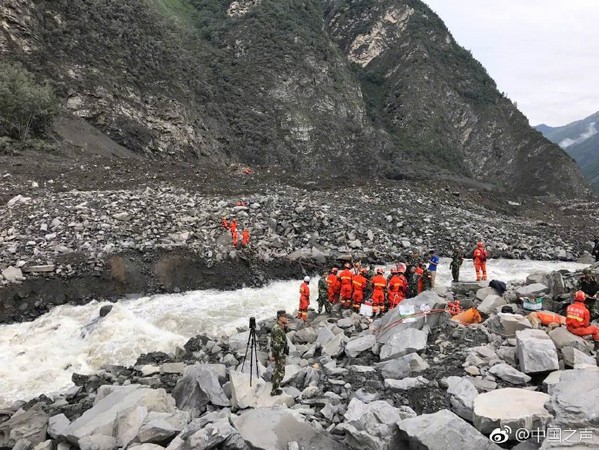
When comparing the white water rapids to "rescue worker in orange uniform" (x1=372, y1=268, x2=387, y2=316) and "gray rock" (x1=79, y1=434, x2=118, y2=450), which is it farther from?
"gray rock" (x1=79, y1=434, x2=118, y2=450)

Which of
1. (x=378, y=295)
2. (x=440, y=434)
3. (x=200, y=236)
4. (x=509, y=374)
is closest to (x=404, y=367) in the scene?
(x=509, y=374)

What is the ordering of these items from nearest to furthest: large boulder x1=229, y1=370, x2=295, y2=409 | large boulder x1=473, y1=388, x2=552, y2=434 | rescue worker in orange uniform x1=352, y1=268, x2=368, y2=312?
large boulder x1=473, y1=388, x2=552, y2=434 < large boulder x1=229, y1=370, x2=295, y2=409 < rescue worker in orange uniform x1=352, y1=268, x2=368, y2=312

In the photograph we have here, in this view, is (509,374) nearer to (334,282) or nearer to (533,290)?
(533,290)

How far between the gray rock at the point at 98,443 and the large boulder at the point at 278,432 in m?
1.75

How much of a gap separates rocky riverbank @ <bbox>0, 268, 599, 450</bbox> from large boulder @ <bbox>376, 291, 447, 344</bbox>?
30 mm

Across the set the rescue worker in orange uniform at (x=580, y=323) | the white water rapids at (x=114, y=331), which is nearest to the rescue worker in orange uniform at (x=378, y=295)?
the white water rapids at (x=114, y=331)

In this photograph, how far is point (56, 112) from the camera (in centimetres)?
2609

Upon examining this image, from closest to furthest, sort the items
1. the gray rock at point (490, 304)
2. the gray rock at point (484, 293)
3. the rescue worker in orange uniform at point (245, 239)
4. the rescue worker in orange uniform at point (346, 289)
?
the gray rock at point (490, 304) < the gray rock at point (484, 293) < the rescue worker in orange uniform at point (346, 289) < the rescue worker in orange uniform at point (245, 239)

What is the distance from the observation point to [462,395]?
646 centimetres

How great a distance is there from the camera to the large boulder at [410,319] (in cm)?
940

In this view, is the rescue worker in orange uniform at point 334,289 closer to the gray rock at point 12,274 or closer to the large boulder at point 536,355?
the large boulder at point 536,355

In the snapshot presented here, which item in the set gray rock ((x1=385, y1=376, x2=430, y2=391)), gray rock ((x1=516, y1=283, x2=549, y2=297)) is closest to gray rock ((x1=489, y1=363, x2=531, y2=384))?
gray rock ((x1=385, y1=376, x2=430, y2=391))

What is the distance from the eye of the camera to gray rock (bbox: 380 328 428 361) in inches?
334

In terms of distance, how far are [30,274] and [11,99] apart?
48.7 feet
